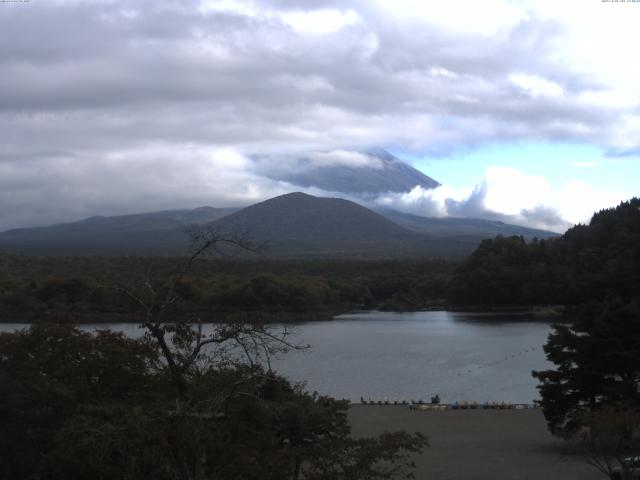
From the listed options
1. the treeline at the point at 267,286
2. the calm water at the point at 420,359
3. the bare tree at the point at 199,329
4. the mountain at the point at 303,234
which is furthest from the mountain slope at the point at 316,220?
the bare tree at the point at 199,329

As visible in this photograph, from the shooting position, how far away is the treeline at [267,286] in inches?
1633

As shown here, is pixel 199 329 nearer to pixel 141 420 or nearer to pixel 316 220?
pixel 141 420

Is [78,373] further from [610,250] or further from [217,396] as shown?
[610,250]

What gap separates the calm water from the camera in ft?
82.3

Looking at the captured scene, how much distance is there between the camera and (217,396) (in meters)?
5.27

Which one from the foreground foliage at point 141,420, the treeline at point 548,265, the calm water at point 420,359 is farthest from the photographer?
the treeline at point 548,265

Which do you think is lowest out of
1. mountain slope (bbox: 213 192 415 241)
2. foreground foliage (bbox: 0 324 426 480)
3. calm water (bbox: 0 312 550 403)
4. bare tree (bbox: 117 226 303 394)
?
calm water (bbox: 0 312 550 403)

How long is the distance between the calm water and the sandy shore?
265 cm

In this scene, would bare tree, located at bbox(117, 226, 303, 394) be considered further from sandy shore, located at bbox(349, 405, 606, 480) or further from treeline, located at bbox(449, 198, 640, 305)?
treeline, located at bbox(449, 198, 640, 305)

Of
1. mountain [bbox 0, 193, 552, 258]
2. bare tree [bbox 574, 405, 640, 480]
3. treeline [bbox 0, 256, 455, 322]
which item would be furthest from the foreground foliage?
mountain [bbox 0, 193, 552, 258]

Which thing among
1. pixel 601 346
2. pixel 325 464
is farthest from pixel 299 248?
pixel 325 464

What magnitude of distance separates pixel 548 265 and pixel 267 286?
19946 millimetres

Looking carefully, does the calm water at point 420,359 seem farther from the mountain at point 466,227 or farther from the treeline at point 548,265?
the mountain at point 466,227

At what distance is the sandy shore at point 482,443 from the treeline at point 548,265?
33096 mm
